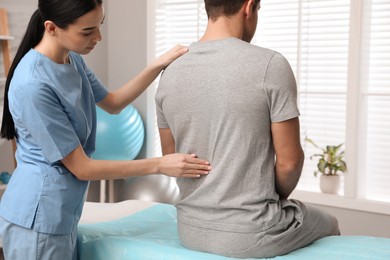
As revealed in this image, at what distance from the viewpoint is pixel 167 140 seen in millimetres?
1781

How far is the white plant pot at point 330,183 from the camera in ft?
10.9

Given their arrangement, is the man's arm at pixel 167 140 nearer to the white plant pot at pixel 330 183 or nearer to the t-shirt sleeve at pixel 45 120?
the t-shirt sleeve at pixel 45 120

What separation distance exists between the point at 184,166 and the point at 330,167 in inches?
76.1

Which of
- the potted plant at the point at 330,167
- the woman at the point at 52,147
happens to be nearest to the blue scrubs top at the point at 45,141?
the woman at the point at 52,147

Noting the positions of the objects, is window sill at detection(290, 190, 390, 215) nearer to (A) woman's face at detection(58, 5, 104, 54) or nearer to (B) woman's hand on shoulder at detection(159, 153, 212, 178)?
(B) woman's hand on shoulder at detection(159, 153, 212, 178)

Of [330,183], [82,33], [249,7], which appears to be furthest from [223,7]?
[330,183]

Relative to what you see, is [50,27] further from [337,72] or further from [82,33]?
[337,72]

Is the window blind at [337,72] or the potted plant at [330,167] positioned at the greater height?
the window blind at [337,72]

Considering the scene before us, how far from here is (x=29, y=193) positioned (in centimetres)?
157

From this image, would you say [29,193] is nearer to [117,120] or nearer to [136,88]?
[136,88]

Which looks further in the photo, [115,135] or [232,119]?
[115,135]

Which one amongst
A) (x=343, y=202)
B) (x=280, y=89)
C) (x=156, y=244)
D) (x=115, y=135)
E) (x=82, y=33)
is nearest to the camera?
(x=280, y=89)

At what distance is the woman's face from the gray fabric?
246 millimetres

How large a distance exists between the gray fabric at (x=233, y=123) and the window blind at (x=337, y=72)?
177 centimetres
